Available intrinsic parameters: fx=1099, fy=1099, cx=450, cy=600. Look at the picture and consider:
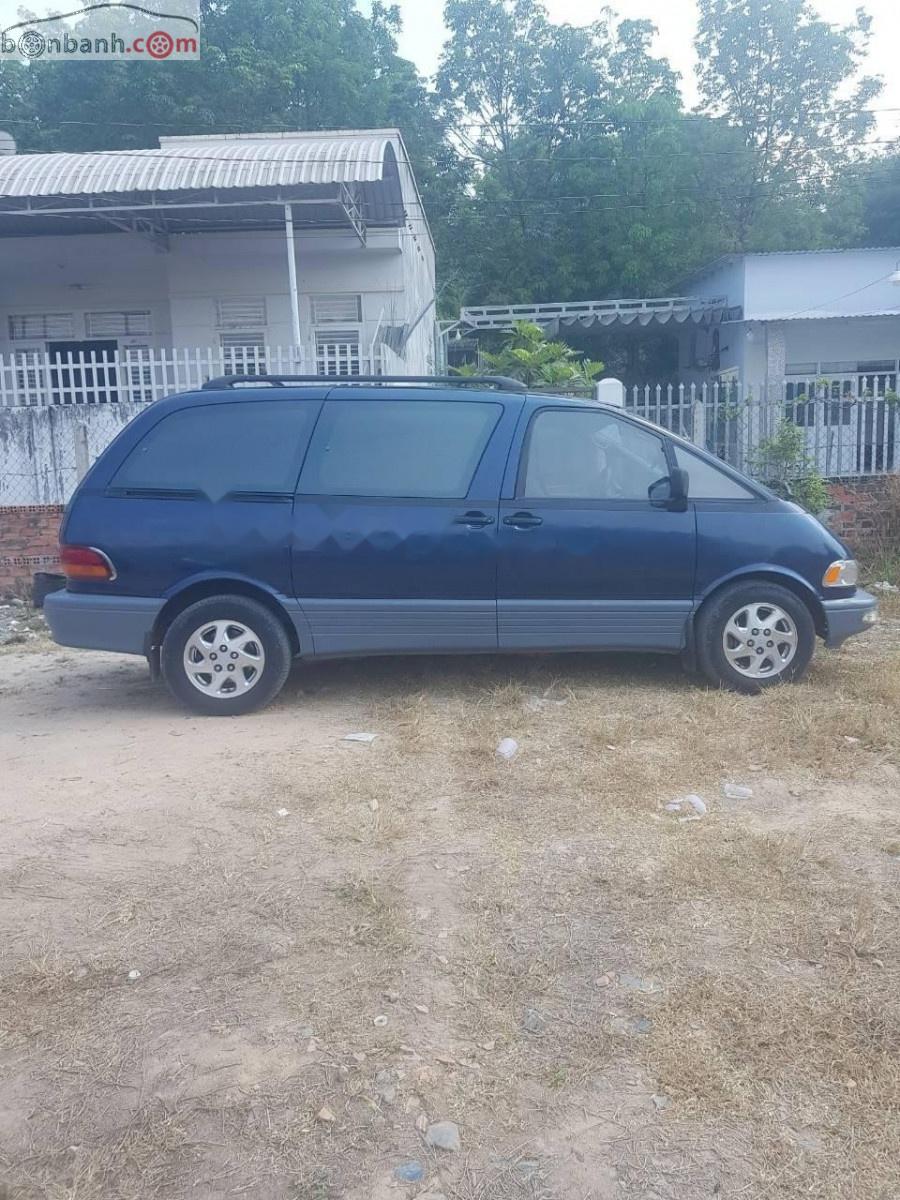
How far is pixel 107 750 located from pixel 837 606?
13.8ft

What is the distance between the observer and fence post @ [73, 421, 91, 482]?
11.2m

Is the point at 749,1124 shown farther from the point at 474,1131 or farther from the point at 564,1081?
the point at 474,1131

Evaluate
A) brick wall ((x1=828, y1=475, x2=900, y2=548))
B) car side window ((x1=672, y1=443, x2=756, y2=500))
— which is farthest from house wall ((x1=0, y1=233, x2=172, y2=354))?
car side window ((x1=672, y1=443, x2=756, y2=500))

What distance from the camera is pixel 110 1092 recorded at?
9.42 feet

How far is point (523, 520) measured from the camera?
634 centimetres

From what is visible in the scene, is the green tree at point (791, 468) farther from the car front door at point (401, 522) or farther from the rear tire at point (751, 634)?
the car front door at point (401, 522)

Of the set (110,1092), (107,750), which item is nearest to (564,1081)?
(110,1092)

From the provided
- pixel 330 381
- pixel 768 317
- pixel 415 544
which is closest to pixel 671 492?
pixel 415 544

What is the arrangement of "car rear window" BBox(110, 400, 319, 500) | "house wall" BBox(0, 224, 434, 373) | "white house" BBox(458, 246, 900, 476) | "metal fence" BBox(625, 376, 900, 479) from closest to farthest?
"car rear window" BBox(110, 400, 319, 500)
"metal fence" BBox(625, 376, 900, 479)
"house wall" BBox(0, 224, 434, 373)
"white house" BBox(458, 246, 900, 476)

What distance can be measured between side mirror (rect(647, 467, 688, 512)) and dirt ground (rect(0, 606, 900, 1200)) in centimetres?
123

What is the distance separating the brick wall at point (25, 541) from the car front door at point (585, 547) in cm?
636

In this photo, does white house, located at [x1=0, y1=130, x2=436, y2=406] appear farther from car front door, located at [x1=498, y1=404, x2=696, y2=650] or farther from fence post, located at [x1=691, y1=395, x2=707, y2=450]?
car front door, located at [x1=498, y1=404, x2=696, y2=650]

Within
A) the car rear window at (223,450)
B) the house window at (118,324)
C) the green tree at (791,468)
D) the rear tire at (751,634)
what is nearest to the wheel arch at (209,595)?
the car rear window at (223,450)

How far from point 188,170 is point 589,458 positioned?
28.8 ft
